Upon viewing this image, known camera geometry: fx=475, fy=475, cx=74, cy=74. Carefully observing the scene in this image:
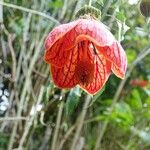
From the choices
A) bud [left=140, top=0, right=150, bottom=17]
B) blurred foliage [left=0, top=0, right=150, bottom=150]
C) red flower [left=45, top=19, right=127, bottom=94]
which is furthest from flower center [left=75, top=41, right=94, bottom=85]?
blurred foliage [left=0, top=0, right=150, bottom=150]

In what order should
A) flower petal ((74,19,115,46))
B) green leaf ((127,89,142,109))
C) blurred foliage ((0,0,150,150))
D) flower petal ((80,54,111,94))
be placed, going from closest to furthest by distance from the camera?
flower petal ((74,19,115,46))
flower petal ((80,54,111,94))
blurred foliage ((0,0,150,150))
green leaf ((127,89,142,109))

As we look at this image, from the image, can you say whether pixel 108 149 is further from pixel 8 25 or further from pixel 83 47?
pixel 83 47

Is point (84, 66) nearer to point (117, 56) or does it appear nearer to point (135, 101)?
point (117, 56)

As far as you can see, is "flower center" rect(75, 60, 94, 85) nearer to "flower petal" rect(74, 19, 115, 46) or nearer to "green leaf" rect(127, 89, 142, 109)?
"flower petal" rect(74, 19, 115, 46)

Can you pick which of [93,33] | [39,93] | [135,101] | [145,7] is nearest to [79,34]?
[93,33]

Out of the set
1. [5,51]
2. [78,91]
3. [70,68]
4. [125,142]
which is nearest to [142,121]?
[125,142]
